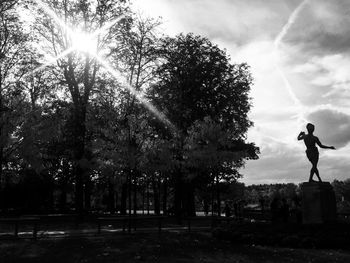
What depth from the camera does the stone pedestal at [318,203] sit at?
2042cm

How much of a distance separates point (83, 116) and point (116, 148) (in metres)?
5.04

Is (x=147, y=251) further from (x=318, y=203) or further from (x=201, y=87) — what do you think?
(x=201, y=87)

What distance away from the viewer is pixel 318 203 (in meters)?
20.5

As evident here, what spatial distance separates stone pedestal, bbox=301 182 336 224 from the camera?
20422 millimetres

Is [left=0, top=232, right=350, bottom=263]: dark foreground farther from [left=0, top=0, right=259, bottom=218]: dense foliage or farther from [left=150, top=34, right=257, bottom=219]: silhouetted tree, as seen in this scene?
[left=150, top=34, right=257, bottom=219]: silhouetted tree

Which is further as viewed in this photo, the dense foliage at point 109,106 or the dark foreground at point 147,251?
the dense foliage at point 109,106

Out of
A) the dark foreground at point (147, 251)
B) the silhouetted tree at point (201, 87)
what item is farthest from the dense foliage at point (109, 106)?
the dark foreground at point (147, 251)

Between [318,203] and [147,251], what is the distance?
863 cm

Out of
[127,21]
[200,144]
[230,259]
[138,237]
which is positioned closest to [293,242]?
[230,259]

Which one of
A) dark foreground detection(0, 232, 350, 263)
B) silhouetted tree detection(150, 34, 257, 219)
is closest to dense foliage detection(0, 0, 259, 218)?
silhouetted tree detection(150, 34, 257, 219)

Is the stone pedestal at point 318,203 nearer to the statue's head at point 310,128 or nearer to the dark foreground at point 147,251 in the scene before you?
the statue's head at point 310,128

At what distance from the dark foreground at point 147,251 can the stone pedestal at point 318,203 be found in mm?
4636

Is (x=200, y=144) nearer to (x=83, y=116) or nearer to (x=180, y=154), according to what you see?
(x=180, y=154)

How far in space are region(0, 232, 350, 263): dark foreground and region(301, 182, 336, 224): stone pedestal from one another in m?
4.64
